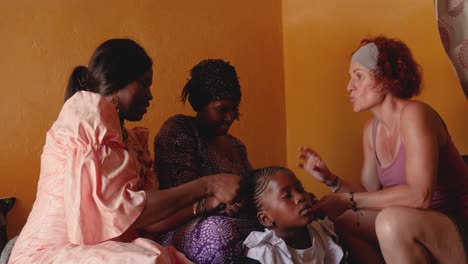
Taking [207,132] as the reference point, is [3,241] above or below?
below

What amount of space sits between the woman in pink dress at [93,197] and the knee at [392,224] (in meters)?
0.49

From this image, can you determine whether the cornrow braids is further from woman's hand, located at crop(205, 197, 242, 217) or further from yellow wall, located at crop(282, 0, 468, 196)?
yellow wall, located at crop(282, 0, 468, 196)

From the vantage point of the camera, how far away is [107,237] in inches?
51.6

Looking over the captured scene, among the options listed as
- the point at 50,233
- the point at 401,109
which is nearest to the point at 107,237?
the point at 50,233

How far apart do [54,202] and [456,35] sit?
63.1 inches

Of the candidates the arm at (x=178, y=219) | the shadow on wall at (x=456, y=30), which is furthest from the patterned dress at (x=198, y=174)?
the shadow on wall at (x=456, y=30)

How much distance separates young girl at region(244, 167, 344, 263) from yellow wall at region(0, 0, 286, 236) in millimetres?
989

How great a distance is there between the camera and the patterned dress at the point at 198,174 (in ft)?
4.92

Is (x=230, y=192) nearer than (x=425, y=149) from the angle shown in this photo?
Yes

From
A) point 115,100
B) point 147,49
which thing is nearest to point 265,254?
point 115,100

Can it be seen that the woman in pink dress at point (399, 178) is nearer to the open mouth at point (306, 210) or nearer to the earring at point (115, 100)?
the open mouth at point (306, 210)

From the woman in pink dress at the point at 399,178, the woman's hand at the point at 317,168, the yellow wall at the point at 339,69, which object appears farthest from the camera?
the yellow wall at the point at 339,69

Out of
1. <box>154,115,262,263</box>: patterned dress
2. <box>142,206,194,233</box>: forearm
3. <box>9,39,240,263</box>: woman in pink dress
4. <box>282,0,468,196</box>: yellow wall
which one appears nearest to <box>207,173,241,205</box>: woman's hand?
<box>9,39,240,263</box>: woman in pink dress

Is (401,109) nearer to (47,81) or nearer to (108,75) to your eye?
(108,75)
